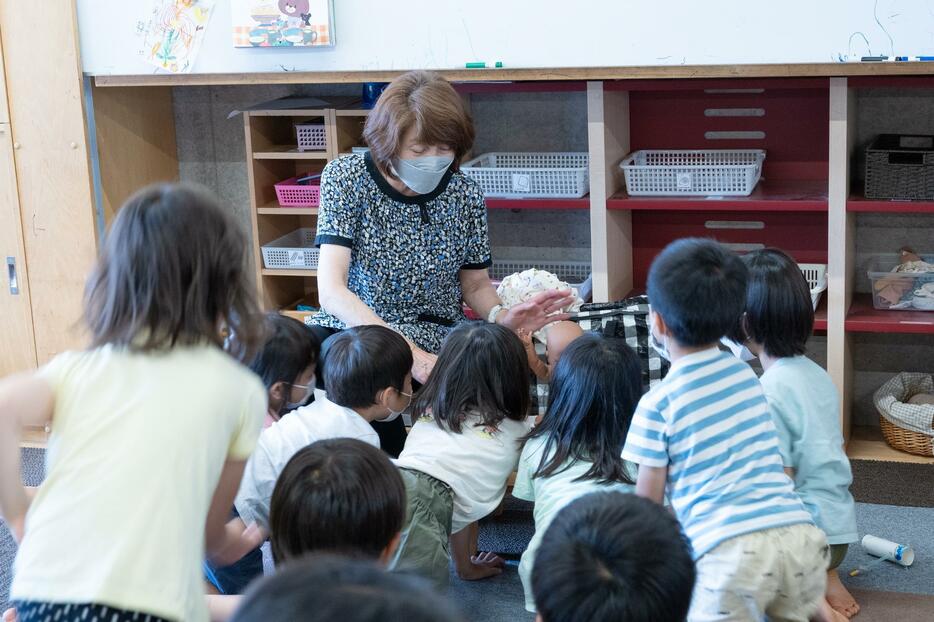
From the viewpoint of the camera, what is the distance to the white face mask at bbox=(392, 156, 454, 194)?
2475mm

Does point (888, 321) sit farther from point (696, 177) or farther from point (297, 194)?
point (297, 194)

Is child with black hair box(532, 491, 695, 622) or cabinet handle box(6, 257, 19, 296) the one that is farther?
cabinet handle box(6, 257, 19, 296)

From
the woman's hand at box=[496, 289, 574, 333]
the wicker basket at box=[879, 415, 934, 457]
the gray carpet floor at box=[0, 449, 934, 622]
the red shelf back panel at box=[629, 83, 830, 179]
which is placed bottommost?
the gray carpet floor at box=[0, 449, 934, 622]

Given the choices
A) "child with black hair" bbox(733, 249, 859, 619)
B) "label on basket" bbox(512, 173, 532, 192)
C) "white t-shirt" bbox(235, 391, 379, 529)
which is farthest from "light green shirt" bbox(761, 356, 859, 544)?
"label on basket" bbox(512, 173, 532, 192)

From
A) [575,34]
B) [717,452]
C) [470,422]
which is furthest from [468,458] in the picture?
[575,34]

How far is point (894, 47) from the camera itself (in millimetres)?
2621

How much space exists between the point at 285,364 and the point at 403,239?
519 millimetres

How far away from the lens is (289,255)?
140 inches

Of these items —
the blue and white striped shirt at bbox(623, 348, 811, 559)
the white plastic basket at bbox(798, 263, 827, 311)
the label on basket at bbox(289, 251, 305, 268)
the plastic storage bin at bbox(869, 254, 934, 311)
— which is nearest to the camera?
the blue and white striped shirt at bbox(623, 348, 811, 559)

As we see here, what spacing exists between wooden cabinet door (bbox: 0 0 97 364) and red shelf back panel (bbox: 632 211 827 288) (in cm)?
175

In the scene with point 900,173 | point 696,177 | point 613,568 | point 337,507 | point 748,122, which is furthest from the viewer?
point 748,122

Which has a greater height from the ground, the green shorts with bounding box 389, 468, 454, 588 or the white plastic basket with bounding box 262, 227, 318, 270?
the white plastic basket with bounding box 262, 227, 318, 270

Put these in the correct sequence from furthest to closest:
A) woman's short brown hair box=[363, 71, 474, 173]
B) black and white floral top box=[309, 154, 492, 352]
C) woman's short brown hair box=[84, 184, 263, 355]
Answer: black and white floral top box=[309, 154, 492, 352]
woman's short brown hair box=[363, 71, 474, 173]
woman's short brown hair box=[84, 184, 263, 355]

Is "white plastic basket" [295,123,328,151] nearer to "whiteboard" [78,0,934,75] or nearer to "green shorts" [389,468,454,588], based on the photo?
"whiteboard" [78,0,934,75]
